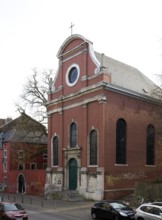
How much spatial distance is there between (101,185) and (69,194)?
4206 mm

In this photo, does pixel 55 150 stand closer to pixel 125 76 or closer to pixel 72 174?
pixel 72 174

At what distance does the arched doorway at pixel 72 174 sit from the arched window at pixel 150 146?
26.1ft

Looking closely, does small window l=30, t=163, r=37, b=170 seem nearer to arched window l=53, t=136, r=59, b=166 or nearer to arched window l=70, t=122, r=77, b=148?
arched window l=53, t=136, r=59, b=166

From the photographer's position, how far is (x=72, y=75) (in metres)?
44.3

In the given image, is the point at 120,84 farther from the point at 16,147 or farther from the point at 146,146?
the point at 16,147

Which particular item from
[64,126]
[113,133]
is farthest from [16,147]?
[113,133]

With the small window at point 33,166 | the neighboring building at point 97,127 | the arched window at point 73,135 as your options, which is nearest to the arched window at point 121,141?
the neighboring building at point 97,127

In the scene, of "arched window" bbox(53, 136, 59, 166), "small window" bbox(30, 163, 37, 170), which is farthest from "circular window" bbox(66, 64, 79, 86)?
"small window" bbox(30, 163, 37, 170)

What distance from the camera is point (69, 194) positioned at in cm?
3900

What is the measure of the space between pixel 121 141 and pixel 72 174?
22.5 feet

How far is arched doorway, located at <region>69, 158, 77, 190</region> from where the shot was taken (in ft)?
136

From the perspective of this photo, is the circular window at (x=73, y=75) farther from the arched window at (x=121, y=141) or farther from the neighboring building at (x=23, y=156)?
the neighboring building at (x=23, y=156)

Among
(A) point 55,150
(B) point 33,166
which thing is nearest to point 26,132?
(B) point 33,166

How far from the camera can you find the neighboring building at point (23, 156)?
166 feet
